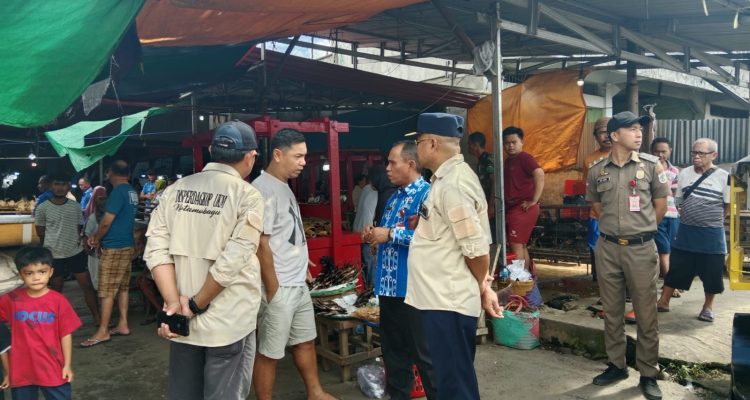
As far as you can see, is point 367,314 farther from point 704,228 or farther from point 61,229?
point 61,229

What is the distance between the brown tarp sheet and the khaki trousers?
2.66 metres

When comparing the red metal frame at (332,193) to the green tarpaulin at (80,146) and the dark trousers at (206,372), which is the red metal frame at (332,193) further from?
the dark trousers at (206,372)

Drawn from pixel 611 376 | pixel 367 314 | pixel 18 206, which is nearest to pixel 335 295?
pixel 367 314

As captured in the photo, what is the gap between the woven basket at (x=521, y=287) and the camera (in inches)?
198

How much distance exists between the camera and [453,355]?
274 cm

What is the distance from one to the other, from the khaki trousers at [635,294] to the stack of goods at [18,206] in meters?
11.0

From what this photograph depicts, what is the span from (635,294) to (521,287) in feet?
4.23

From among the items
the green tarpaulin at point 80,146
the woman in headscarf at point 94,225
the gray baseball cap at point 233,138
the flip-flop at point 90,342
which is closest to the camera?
the gray baseball cap at point 233,138

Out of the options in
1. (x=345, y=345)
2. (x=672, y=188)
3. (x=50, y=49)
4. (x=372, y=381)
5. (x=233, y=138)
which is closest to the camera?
(x=233, y=138)

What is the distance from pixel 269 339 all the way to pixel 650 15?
6.56m

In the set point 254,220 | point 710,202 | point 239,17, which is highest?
point 239,17

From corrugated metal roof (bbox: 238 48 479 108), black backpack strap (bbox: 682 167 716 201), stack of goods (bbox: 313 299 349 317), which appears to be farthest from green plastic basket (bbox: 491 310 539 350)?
corrugated metal roof (bbox: 238 48 479 108)

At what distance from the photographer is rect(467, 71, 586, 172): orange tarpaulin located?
7.07 meters

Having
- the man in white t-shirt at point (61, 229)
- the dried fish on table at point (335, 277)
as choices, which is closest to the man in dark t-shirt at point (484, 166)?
the dried fish on table at point (335, 277)
